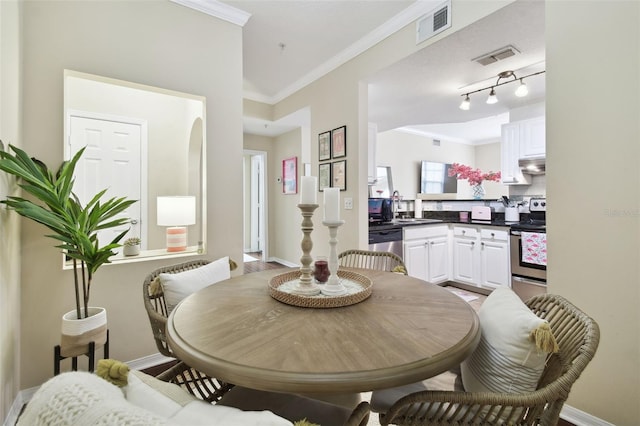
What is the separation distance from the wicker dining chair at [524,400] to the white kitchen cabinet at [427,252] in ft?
8.68

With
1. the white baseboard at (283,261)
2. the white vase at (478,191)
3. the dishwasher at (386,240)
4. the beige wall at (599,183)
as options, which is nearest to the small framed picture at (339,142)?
the dishwasher at (386,240)

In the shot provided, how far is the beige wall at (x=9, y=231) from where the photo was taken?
53.2 inches

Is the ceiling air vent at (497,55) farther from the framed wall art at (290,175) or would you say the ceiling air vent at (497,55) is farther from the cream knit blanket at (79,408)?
the framed wall art at (290,175)

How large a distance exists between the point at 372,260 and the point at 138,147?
265cm

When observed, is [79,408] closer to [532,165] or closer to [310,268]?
[310,268]

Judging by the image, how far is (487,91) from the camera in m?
3.23

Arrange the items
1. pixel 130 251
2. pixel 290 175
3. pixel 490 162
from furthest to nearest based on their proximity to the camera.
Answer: pixel 490 162
pixel 290 175
pixel 130 251

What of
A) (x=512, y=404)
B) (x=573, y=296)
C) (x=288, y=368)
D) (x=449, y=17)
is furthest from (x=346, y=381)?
(x=449, y=17)

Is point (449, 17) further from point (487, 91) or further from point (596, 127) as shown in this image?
point (487, 91)

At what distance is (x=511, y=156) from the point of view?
152 inches

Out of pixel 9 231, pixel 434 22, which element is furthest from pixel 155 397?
pixel 434 22

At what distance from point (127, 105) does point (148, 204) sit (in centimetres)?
101

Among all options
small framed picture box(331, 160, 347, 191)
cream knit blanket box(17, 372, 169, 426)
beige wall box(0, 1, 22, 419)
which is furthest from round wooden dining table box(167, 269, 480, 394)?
small framed picture box(331, 160, 347, 191)

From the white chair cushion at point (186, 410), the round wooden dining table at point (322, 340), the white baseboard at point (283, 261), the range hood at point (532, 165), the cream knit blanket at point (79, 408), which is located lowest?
the white baseboard at point (283, 261)
